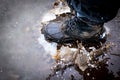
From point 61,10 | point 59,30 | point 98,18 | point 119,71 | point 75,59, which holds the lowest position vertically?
point 119,71

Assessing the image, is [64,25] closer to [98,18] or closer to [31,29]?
[31,29]

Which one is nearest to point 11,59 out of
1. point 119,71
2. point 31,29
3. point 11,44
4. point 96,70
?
point 11,44

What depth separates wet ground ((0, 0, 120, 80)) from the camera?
1734mm

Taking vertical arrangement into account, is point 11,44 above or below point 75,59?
above

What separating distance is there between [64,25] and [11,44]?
428 mm

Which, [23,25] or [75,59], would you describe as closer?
[75,59]

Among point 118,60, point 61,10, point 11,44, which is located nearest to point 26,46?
point 11,44

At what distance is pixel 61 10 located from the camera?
2141 millimetres

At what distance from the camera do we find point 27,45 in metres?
1.90

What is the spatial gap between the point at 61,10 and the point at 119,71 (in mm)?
723

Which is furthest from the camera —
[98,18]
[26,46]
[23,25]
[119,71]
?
[23,25]

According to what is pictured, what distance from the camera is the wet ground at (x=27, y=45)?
1.73 meters

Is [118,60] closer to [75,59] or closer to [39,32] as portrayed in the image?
[75,59]

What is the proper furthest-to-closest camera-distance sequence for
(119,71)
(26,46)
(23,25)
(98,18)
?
(23,25) → (26,46) → (119,71) → (98,18)
